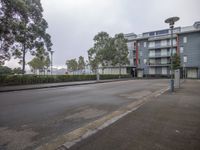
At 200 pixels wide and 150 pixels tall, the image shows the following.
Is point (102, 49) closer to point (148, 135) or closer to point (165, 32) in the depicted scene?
point (165, 32)

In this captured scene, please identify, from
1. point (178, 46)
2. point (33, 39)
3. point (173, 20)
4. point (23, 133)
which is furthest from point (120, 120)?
point (178, 46)

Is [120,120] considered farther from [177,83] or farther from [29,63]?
[29,63]

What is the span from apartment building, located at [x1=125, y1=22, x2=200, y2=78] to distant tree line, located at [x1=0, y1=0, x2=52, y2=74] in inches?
1524

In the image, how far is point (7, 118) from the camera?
5.04 m

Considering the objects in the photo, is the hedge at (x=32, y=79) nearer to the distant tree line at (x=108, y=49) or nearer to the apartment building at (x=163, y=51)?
the distant tree line at (x=108, y=49)

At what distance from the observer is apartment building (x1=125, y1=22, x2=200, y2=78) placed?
42844 millimetres

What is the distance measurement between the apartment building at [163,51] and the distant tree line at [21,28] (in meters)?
38.7

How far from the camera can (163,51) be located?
48125 millimetres

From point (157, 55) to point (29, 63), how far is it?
51516mm

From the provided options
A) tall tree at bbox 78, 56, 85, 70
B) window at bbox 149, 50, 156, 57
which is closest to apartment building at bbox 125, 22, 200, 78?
window at bbox 149, 50, 156, 57

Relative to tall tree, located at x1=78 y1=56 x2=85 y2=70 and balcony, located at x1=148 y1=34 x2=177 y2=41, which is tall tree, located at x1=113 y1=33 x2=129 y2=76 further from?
tall tree, located at x1=78 y1=56 x2=85 y2=70

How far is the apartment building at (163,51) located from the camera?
42.8 meters

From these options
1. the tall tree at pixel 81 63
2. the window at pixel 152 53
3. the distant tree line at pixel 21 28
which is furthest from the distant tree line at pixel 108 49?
the tall tree at pixel 81 63

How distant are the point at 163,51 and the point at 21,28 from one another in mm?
44649
